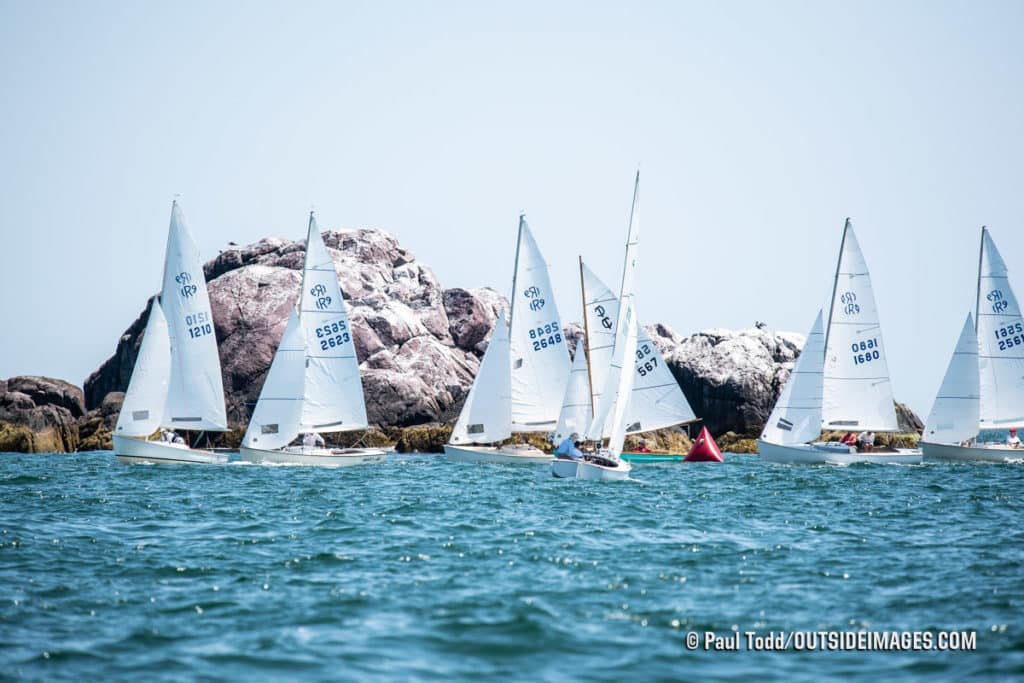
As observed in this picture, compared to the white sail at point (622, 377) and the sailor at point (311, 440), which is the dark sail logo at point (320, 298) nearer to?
the sailor at point (311, 440)

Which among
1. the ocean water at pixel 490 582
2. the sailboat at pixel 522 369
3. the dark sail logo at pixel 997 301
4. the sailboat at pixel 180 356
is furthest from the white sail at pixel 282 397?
the dark sail logo at pixel 997 301

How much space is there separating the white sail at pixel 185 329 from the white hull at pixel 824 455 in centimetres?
2107

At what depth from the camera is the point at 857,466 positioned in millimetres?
40094

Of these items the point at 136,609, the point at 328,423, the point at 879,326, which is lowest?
the point at 136,609

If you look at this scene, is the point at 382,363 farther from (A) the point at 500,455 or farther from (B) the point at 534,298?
(A) the point at 500,455

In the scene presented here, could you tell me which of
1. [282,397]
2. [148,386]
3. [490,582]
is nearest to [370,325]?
[282,397]

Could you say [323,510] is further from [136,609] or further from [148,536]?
[136,609]

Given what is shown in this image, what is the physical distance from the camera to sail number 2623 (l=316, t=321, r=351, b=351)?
125 feet

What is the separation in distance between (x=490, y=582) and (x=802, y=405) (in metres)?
27.7

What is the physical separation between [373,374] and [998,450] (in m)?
32.2

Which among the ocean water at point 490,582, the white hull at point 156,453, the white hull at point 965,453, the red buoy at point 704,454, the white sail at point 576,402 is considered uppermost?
the white sail at point 576,402

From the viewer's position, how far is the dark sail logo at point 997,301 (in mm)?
44094

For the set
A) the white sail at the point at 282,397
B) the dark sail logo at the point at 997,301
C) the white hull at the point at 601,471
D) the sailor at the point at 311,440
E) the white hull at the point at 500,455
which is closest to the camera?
the white hull at the point at 601,471

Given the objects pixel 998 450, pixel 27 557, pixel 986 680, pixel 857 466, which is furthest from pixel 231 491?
pixel 998 450
